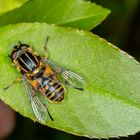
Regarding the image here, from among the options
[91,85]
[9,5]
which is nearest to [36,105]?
[91,85]

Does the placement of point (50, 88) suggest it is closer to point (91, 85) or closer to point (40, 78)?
point (40, 78)

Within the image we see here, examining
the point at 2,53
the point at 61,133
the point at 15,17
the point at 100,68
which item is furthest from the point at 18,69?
the point at 61,133

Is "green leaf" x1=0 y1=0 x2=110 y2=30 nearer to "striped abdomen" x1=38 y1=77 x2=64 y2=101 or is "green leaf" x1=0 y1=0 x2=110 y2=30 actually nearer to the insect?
the insect

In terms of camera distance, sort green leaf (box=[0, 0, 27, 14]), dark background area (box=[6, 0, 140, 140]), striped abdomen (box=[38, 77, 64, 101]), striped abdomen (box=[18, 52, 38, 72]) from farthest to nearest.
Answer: dark background area (box=[6, 0, 140, 140]) → striped abdomen (box=[18, 52, 38, 72]) → striped abdomen (box=[38, 77, 64, 101]) → green leaf (box=[0, 0, 27, 14])

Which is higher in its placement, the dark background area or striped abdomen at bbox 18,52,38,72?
striped abdomen at bbox 18,52,38,72

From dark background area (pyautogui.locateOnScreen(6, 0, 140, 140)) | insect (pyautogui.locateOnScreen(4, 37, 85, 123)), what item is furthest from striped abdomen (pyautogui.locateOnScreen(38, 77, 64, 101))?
dark background area (pyautogui.locateOnScreen(6, 0, 140, 140))

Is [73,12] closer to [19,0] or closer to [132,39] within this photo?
[19,0]
